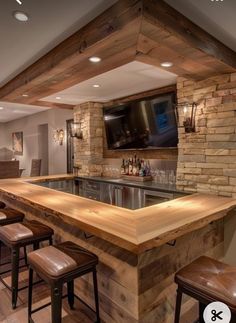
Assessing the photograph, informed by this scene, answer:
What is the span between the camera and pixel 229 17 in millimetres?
1783

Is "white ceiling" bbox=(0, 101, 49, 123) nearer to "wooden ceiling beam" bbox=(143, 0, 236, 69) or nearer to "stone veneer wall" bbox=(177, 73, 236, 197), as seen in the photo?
"stone veneer wall" bbox=(177, 73, 236, 197)

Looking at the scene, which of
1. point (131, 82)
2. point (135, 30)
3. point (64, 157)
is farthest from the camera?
point (64, 157)

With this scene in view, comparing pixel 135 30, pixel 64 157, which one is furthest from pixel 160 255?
pixel 64 157

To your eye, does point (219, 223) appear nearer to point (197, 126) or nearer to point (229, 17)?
point (197, 126)

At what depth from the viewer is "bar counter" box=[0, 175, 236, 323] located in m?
1.59

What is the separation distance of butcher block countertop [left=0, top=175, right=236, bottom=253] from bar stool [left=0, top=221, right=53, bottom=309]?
0.26 meters

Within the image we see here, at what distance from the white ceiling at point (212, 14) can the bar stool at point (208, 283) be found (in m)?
1.76

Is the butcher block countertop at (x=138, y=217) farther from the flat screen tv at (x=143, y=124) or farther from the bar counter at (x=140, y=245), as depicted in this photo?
the flat screen tv at (x=143, y=124)

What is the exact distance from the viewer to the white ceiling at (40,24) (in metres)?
1.68

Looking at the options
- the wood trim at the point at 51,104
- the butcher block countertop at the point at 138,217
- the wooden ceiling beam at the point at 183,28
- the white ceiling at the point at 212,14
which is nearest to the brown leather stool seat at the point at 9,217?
the butcher block countertop at the point at 138,217

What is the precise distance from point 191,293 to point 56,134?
5.59 meters

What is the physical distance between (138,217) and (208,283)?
63cm

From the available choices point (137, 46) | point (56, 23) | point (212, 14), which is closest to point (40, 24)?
point (56, 23)

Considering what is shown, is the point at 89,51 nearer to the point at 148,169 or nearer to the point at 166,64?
the point at 166,64
